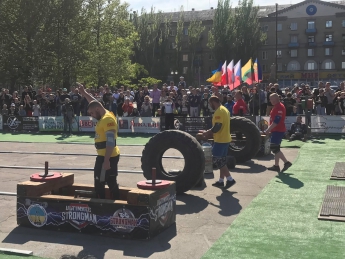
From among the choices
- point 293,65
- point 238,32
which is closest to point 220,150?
point 238,32

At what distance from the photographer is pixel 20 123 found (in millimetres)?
22969

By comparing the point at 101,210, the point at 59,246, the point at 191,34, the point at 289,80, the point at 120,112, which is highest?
the point at 191,34

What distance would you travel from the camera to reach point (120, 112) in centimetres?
2222

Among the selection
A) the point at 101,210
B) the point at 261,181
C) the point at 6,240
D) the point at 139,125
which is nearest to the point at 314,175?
the point at 261,181

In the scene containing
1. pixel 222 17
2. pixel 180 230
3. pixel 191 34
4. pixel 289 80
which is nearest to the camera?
pixel 180 230

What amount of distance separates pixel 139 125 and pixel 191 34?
171ft

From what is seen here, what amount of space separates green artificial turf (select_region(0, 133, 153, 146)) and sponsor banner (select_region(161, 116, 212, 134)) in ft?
4.46

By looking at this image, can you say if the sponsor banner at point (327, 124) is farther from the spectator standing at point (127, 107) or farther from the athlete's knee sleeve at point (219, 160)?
the athlete's knee sleeve at point (219, 160)

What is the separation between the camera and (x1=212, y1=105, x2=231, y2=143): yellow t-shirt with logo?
9.41 m

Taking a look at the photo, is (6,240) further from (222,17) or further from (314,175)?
(222,17)

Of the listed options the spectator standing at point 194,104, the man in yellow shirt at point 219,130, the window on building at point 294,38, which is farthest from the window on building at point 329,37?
the man in yellow shirt at point 219,130

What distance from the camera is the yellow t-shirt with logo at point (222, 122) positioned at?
30.9ft

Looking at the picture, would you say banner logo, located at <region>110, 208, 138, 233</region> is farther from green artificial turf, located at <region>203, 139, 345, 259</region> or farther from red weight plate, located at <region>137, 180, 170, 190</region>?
green artificial turf, located at <region>203, 139, 345, 259</region>

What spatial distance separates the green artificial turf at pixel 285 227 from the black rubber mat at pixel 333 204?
124mm
